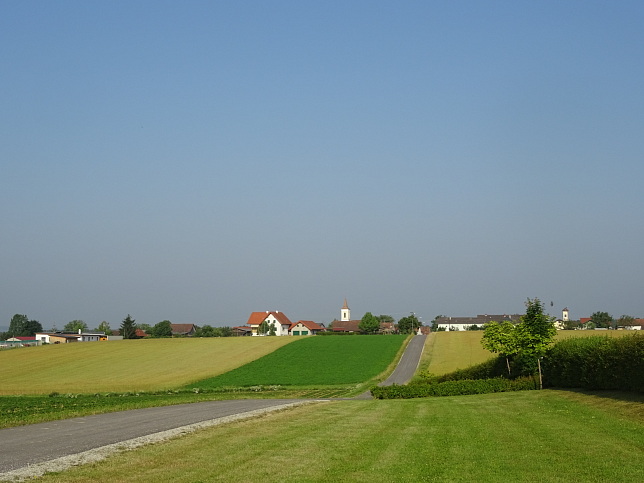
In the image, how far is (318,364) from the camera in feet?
271

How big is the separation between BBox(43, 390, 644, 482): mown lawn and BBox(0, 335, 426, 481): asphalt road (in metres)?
1.09

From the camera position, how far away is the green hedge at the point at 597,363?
28.5 m

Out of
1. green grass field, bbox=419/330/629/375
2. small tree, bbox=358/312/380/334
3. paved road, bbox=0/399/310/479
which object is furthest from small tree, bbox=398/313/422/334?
paved road, bbox=0/399/310/479

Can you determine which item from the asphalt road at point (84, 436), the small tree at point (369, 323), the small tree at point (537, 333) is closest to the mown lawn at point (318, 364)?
the small tree at point (537, 333)

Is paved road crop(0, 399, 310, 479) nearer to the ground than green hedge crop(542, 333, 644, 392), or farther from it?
nearer to the ground

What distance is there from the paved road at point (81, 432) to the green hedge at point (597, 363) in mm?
18132

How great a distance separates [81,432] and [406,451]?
43.6 ft

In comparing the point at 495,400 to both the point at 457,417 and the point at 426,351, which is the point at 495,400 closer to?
the point at 457,417

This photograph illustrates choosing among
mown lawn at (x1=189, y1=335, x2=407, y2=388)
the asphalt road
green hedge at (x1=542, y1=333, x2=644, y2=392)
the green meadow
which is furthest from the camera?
mown lawn at (x1=189, y1=335, x2=407, y2=388)

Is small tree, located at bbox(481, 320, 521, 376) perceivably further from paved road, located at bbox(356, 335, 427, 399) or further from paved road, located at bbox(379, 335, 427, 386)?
paved road, located at bbox(379, 335, 427, 386)

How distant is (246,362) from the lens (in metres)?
86.8

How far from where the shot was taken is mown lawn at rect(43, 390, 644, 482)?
1412 centimetres

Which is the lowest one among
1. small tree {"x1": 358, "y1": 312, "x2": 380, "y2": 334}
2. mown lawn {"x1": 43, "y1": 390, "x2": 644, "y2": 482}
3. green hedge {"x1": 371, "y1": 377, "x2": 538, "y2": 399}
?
green hedge {"x1": 371, "y1": 377, "x2": 538, "y2": 399}

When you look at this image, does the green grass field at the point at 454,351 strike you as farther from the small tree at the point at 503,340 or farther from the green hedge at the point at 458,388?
the green hedge at the point at 458,388
